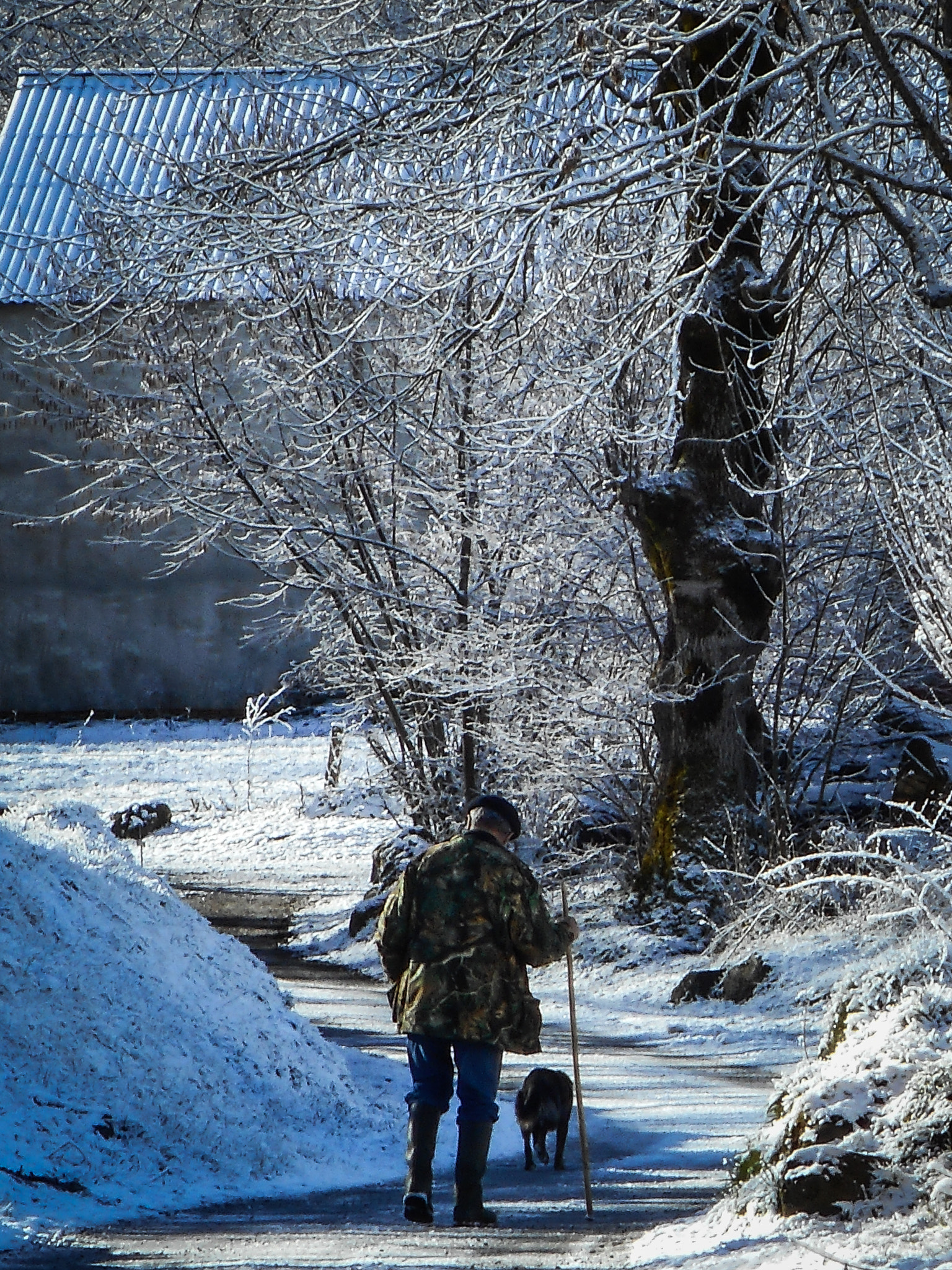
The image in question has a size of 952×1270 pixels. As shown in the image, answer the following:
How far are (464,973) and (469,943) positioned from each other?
125mm

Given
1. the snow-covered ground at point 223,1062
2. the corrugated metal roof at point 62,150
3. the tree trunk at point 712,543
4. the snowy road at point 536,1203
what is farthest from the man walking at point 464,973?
the corrugated metal roof at point 62,150

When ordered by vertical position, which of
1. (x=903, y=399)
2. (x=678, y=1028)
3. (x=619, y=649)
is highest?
(x=903, y=399)

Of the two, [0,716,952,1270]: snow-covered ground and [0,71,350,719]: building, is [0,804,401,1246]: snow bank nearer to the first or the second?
[0,716,952,1270]: snow-covered ground

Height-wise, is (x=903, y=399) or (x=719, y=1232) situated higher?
(x=903, y=399)

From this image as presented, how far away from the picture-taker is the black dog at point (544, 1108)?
23.9ft

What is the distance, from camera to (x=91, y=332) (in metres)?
12.1


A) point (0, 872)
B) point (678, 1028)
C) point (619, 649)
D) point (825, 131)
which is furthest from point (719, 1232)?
point (619, 649)

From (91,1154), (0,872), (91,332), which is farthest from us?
(91,332)

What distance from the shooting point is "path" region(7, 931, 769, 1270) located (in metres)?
5.33

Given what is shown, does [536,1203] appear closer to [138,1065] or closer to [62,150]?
[138,1065]

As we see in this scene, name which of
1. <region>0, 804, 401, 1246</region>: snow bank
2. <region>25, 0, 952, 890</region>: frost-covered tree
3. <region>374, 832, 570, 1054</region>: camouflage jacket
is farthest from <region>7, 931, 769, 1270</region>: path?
<region>25, 0, 952, 890</region>: frost-covered tree

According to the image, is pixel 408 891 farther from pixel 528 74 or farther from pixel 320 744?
pixel 320 744

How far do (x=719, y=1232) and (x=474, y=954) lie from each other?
152cm

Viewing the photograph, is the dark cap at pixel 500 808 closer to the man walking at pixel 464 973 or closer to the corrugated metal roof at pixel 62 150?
the man walking at pixel 464 973
